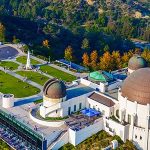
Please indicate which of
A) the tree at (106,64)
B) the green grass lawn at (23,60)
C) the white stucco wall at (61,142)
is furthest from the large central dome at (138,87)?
the tree at (106,64)

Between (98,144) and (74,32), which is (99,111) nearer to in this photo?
(98,144)

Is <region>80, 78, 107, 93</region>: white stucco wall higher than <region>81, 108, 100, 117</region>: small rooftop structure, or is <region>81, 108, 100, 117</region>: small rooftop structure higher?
<region>80, 78, 107, 93</region>: white stucco wall

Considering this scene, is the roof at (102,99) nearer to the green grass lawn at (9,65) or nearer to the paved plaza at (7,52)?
the green grass lawn at (9,65)

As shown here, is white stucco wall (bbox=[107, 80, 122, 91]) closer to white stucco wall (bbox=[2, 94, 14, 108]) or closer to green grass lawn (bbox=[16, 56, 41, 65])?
white stucco wall (bbox=[2, 94, 14, 108])

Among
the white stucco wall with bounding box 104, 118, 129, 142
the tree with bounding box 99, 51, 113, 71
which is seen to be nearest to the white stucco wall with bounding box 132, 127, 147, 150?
the white stucco wall with bounding box 104, 118, 129, 142

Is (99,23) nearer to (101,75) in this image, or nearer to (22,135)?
(101,75)

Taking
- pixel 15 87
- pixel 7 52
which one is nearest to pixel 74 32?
pixel 7 52

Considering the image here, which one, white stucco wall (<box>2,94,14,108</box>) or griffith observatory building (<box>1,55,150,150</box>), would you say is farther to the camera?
white stucco wall (<box>2,94,14,108</box>)
